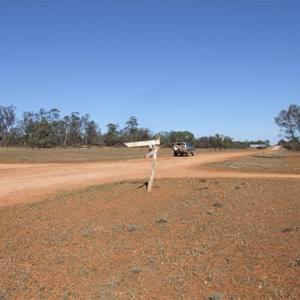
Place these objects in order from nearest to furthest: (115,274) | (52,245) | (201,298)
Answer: (201,298), (115,274), (52,245)

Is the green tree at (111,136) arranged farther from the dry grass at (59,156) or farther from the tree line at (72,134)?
the dry grass at (59,156)

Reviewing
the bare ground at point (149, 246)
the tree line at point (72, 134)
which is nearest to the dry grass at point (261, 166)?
the bare ground at point (149, 246)

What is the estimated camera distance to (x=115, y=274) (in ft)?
20.1

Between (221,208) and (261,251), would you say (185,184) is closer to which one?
(221,208)

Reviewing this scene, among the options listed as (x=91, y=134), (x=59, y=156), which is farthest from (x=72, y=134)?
(x=59, y=156)

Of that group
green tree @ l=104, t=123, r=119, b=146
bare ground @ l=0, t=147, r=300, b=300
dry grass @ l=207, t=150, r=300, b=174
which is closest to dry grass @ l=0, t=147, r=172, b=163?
dry grass @ l=207, t=150, r=300, b=174

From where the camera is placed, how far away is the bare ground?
224 inches

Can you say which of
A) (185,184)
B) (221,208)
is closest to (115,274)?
(221,208)

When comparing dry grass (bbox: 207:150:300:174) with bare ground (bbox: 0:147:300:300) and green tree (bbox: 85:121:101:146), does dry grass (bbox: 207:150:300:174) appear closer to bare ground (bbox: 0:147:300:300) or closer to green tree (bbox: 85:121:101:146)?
bare ground (bbox: 0:147:300:300)

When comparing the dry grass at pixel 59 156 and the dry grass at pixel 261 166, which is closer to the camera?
the dry grass at pixel 261 166

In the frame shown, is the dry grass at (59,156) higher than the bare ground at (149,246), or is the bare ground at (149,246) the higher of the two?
the dry grass at (59,156)

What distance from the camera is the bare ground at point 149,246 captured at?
5.70 meters

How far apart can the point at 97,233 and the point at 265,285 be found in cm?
386

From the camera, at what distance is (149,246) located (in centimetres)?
732
